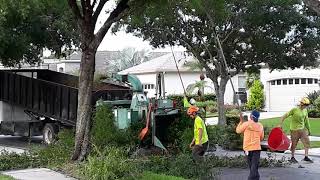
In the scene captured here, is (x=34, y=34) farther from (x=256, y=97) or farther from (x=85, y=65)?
(x=256, y=97)

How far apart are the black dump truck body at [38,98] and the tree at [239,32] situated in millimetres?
3180

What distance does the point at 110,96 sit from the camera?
1844 centimetres

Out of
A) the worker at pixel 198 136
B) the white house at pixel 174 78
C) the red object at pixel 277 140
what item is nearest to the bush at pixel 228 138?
the red object at pixel 277 140

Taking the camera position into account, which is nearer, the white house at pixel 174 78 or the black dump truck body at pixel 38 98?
the black dump truck body at pixel 38 98

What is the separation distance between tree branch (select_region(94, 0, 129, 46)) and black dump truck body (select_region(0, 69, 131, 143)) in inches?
205

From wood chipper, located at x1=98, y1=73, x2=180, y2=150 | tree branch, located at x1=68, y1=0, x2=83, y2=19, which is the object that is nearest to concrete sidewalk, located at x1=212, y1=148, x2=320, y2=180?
wood chipper, located at x1=98, y1=73, x2=180, y2=150

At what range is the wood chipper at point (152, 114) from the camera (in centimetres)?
1505

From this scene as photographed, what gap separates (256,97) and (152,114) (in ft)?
107

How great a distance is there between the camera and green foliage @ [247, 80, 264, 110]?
46.2m

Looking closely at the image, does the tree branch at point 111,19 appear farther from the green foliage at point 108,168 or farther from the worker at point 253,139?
the worker at point 253,139

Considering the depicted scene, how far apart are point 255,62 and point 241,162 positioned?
904 centimetres

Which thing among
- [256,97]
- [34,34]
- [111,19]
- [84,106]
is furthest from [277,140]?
[256,97]

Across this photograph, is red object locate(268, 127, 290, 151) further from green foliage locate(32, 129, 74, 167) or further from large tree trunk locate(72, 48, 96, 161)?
green foliage locate(32, 129, 74, 167)

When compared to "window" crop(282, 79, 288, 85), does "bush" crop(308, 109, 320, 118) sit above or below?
below
